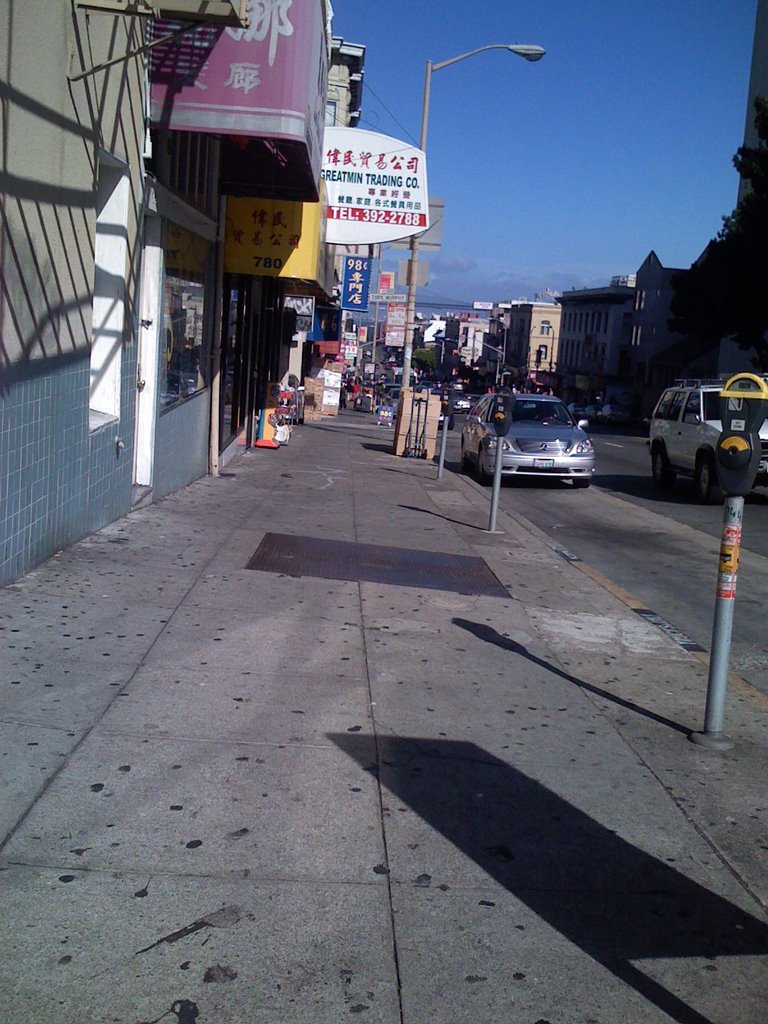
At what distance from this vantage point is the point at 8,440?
6.81 metres

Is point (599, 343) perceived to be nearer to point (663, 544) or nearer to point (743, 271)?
point (743, 271)

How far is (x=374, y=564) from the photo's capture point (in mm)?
10008

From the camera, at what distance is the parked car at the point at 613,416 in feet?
215

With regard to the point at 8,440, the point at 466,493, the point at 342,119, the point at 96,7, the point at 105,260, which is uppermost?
the point at 342,119

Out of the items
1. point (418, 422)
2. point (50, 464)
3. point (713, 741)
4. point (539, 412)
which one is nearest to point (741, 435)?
point (713, 741)

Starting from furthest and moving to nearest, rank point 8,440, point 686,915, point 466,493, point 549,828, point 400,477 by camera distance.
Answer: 1. point 400,477
2. point 466,493
3. point 8,440
4. point 549,828
5. point 686,915

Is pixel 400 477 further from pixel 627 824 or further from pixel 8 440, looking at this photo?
pixel 627 824

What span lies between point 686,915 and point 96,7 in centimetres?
661

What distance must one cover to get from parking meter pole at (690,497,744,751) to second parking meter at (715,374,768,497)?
16 cm

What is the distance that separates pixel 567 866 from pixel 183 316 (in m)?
9.52

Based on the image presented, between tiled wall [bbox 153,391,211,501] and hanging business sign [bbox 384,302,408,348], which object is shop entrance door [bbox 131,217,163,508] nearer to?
tiled wall [bbox 153,391,211,501]

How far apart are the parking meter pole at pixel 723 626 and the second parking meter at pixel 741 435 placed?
16cm

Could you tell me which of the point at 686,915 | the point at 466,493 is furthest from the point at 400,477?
the point at 686,915

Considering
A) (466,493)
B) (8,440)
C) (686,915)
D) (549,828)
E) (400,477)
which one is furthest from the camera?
(400,477)
